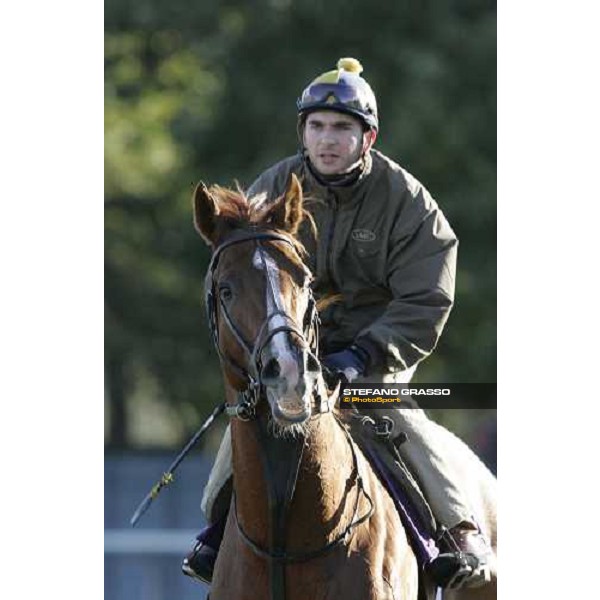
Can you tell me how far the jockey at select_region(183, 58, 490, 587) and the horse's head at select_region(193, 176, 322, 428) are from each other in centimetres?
69

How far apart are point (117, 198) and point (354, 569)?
1277cm

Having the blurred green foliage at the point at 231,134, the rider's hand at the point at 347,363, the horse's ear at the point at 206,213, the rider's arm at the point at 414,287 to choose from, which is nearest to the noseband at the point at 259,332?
the horse's ear at the point at 206,213

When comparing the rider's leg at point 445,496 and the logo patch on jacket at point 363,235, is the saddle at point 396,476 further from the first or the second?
the logo patch on jacket at point 363,235

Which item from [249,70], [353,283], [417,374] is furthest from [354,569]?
[249,70]

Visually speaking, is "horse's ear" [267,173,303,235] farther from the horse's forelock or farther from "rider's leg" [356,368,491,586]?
"rider's leg" [356,368,491,586]

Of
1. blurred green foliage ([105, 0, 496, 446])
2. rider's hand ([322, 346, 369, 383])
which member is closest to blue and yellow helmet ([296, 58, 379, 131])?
rider's hand ([322, 346, 369, 383])

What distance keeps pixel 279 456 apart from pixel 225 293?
0.67 metres

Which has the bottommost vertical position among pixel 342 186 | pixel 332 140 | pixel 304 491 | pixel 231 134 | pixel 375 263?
pixel 304 491

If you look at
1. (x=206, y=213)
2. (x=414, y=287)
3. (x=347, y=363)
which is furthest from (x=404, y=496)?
(x=206, y=213)

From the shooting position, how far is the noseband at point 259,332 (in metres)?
5.85

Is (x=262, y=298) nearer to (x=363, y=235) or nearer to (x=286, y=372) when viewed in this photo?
(x=286, y=372)

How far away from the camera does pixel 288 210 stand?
6.39 metres
